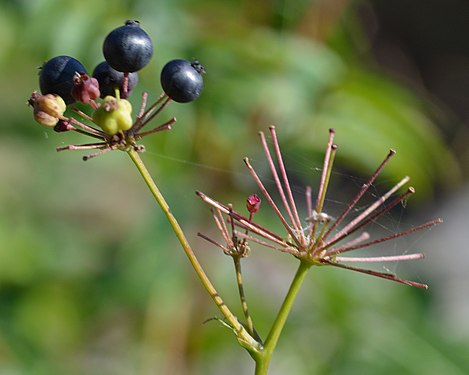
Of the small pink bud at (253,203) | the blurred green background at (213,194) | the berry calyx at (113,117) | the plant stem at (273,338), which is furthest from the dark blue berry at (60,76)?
the blurred green background at (213,194)

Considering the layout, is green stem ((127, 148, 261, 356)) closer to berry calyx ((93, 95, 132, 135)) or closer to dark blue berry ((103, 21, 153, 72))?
berry calyx ((93, 95, 132, 135))

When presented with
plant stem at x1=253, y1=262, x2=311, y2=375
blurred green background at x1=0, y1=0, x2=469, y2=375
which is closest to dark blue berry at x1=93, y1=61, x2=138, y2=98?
plant stem at x1=253, y1=262, x2=311, y2=375

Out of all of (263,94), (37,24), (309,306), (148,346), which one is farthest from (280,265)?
(37,24)

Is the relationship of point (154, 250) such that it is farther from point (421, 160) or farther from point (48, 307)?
point (421, 160)

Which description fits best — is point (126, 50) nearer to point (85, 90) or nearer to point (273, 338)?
point (85, 90)

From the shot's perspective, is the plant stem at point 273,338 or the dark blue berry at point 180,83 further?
the dark blue berry at point 180,83

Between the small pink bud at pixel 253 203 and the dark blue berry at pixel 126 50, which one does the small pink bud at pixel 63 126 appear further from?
the small pink bud at pixel 253 203
